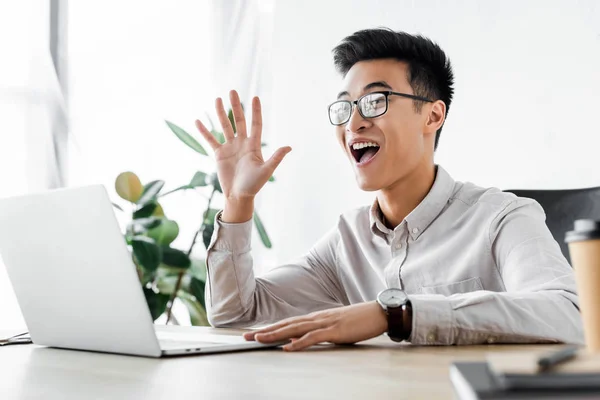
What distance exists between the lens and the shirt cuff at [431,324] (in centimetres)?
109

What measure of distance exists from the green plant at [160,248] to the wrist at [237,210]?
1087 millimetres

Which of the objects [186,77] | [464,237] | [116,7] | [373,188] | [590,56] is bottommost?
[464,237]

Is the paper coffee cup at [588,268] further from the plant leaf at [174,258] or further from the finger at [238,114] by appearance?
the plant leaf at [174,258]

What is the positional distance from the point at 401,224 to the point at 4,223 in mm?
912

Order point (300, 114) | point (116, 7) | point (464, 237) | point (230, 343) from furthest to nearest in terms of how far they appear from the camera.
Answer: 1. point (300, 114)
2. point (116, 7)
3. point (464, 237)
4. point (230, 343)

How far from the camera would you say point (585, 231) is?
2.00ft

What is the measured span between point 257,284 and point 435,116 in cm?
68

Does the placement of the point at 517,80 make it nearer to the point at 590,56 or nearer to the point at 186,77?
the point at 590,56

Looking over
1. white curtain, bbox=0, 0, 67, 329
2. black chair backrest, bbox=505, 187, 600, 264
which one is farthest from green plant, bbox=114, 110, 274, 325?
black chair backrest, bbox=505, 187, 600, 264

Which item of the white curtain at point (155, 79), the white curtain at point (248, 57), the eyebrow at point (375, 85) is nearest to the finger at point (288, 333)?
the eyebrow at point (375, 85)

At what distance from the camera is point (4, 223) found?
115cm

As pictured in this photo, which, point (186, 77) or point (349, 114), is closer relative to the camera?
point (349, 114)

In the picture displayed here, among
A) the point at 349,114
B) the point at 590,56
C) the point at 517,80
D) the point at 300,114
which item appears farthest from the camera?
the point at 300,114

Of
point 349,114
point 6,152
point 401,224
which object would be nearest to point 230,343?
point 401,224
